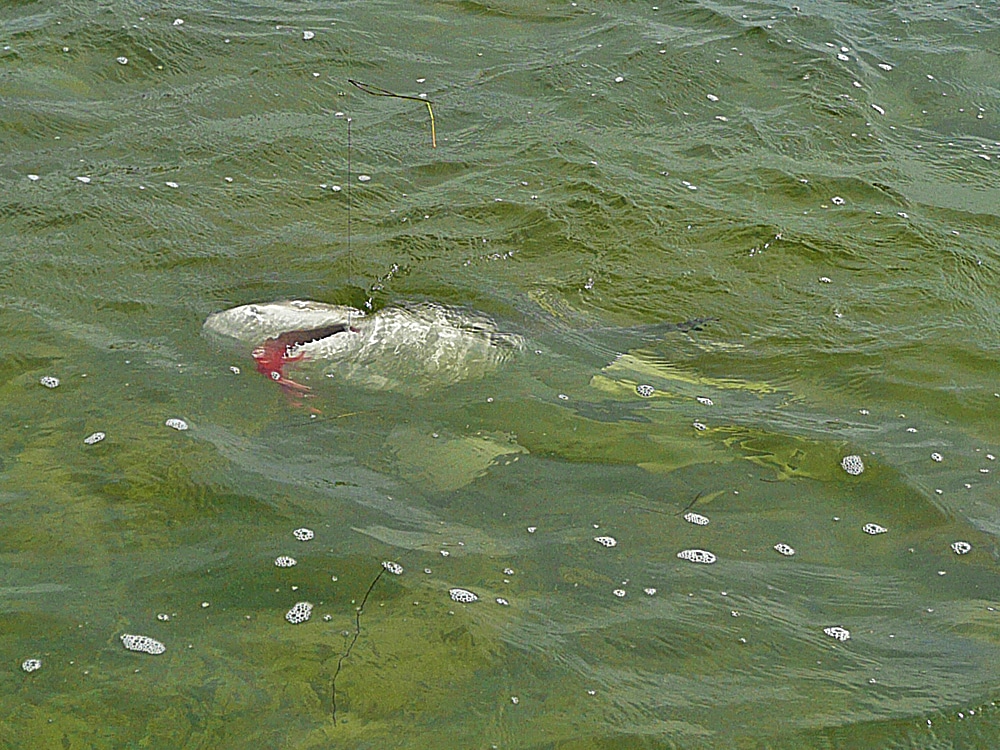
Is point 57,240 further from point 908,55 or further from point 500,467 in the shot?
point 908,55

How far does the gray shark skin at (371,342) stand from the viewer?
498cm

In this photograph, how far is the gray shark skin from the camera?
4984mm

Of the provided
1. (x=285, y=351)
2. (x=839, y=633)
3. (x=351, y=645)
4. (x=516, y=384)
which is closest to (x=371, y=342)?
(x=285, y=351)

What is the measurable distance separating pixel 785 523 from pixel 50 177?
15.6ft

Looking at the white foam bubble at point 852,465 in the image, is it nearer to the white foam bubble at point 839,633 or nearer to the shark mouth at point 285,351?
the white foam bubble at point 839,633

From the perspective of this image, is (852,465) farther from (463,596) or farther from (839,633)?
(463,596)

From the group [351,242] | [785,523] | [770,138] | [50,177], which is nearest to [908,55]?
[770,138]

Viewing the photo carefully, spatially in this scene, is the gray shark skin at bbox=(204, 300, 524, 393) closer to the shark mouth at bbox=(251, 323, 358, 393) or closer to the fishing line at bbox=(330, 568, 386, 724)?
the shark mouth at bbox=(251, 323, 358, 393)

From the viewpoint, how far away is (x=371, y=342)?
5.16 m

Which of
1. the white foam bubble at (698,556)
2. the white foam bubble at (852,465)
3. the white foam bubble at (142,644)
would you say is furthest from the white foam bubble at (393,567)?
the white foam bubble at (852,465)

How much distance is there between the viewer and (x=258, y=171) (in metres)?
6.74

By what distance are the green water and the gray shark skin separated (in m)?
0.13

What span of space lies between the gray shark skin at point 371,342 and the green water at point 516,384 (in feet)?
0.43

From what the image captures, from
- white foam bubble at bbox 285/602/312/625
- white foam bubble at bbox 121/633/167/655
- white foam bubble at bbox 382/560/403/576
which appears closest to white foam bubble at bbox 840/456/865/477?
white foam bubble at bbox 382/560/403/576
